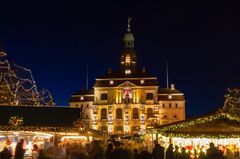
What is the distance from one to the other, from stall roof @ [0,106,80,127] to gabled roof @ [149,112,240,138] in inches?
311

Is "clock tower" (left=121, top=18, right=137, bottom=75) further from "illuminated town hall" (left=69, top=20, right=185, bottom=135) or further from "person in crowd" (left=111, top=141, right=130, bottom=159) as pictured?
"person in crowd" (left=111, top=141, right=130, bottom=159)

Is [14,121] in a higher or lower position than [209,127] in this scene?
higher

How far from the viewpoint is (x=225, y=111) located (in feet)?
78.9

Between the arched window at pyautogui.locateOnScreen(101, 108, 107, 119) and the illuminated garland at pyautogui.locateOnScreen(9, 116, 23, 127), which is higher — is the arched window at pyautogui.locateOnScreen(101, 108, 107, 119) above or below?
above

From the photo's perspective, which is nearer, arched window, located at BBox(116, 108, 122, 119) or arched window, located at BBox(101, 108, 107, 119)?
arched window, located at BBox(116, 108, 122, 119)

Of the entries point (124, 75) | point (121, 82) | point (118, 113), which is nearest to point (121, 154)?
point (118, 113)

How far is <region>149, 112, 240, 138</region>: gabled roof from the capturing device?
23.8 metres

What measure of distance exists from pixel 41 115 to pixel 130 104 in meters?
46.6

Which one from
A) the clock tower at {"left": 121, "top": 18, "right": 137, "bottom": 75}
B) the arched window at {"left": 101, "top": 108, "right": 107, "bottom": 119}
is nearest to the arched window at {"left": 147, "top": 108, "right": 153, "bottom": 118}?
the arched window at {"left": 101, "top": 108, "right": 107, "bottom": 119}

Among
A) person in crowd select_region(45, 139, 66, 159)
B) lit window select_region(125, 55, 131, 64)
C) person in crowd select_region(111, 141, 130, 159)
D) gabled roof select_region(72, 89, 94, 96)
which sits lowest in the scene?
person in crowd select_region(111, 141, 130, 159)

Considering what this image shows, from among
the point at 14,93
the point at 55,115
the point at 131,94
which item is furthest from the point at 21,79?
the point at 131,94

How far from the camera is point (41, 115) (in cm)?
2862

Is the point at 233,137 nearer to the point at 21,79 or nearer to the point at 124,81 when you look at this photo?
the point at 21,79

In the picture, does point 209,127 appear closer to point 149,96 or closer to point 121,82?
point 149,96
